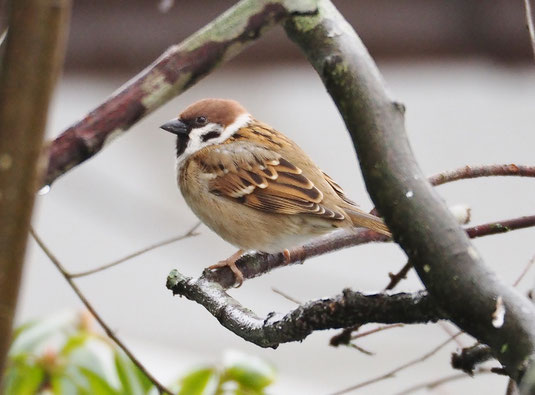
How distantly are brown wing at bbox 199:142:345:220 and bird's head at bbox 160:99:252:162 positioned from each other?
5 centimetres

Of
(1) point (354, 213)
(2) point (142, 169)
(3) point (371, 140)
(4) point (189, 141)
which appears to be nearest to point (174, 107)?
(2) point (142, 169)

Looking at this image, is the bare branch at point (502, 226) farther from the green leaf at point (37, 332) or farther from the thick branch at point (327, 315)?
the green leaf at point (37, 332)

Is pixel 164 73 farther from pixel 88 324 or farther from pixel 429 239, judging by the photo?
pixel 88 324

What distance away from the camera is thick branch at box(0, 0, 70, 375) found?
15.8 inches

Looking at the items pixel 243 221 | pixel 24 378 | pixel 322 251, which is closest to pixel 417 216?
pixel 322 251

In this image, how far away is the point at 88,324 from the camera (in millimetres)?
1675

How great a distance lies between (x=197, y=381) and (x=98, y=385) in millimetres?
178

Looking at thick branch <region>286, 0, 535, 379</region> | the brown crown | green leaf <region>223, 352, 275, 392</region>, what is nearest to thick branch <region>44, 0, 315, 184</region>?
thick branch <region>286, 0, 535, 379</region>

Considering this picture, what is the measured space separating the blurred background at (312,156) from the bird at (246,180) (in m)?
0.82

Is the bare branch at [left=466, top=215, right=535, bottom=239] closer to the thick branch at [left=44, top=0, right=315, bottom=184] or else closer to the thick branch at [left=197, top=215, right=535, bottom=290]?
the thick branch at [left=197, top=215, right=535, bottom=290]

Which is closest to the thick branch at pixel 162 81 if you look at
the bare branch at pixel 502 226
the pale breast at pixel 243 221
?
the bare branch at pixel 502 226

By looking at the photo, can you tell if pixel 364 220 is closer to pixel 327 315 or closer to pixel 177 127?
pixel 177 127

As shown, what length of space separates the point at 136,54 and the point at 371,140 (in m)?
2.44

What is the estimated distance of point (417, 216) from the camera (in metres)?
0.63
